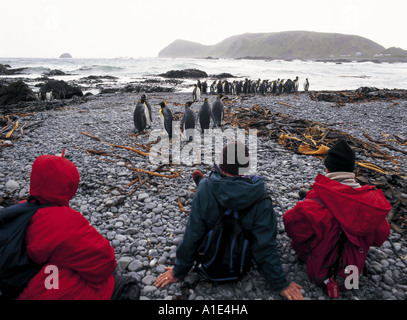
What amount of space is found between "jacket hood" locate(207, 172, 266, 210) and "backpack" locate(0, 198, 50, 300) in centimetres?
120

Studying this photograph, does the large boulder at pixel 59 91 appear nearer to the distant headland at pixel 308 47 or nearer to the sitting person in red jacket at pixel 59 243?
the sitting person in red jacket at pixel 59 243

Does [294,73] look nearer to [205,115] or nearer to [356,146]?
[205,115]

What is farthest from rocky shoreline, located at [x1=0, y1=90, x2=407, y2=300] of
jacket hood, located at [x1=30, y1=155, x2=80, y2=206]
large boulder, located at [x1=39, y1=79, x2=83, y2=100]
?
large boulder, located at [x1=39, y1=79, x2=83, y2=100]

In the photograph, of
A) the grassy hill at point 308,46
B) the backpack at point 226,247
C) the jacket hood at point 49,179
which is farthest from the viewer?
the grassy hill at point 308,46

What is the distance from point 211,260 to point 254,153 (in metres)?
3.96

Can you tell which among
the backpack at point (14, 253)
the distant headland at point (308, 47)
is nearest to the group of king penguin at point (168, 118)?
the backpack at point (14, 253)

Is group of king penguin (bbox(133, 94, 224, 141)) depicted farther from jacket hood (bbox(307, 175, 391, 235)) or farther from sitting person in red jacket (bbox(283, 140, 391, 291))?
jacket hood (bbox(307, 175, 391, 235))

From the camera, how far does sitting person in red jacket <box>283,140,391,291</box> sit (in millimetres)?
1705

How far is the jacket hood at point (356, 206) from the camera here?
→ 1667 mm

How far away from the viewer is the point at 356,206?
5.57 ft

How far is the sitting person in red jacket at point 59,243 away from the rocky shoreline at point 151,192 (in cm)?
73

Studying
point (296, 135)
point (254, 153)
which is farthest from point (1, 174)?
point (296, 135)

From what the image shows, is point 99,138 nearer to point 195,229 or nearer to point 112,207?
point 112,207
